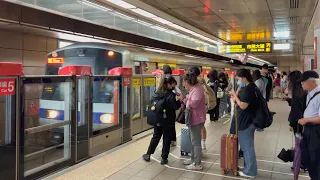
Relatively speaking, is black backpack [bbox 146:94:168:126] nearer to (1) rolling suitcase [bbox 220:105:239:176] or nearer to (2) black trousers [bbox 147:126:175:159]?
(2) black trousers [bbox 147:126:175:159]

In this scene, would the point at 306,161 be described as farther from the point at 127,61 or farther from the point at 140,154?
the point at 127,61

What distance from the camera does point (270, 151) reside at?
539 centimetres

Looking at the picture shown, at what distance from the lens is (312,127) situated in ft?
10.7

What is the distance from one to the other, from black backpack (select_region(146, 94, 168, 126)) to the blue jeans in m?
1.17

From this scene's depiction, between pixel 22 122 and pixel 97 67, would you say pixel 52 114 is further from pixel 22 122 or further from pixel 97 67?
pixel 97 67

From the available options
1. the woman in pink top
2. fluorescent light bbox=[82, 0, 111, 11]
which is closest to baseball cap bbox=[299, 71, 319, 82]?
the woman in pink top

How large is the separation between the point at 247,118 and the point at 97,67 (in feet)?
13.7

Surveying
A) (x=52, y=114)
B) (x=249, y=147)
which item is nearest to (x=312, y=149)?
(x=249, y=147)

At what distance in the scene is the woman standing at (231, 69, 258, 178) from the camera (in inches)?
153

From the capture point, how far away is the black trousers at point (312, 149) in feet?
A: 10.6

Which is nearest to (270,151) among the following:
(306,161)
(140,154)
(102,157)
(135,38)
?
(306,161)

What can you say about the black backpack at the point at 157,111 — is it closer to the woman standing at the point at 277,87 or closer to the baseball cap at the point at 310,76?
the baseball cap at the point at 310,76

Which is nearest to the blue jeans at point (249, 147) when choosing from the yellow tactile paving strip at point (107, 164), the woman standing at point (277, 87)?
the yellow tactile paving strip at point (107, 164)

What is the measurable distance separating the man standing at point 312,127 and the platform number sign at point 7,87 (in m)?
3.33
